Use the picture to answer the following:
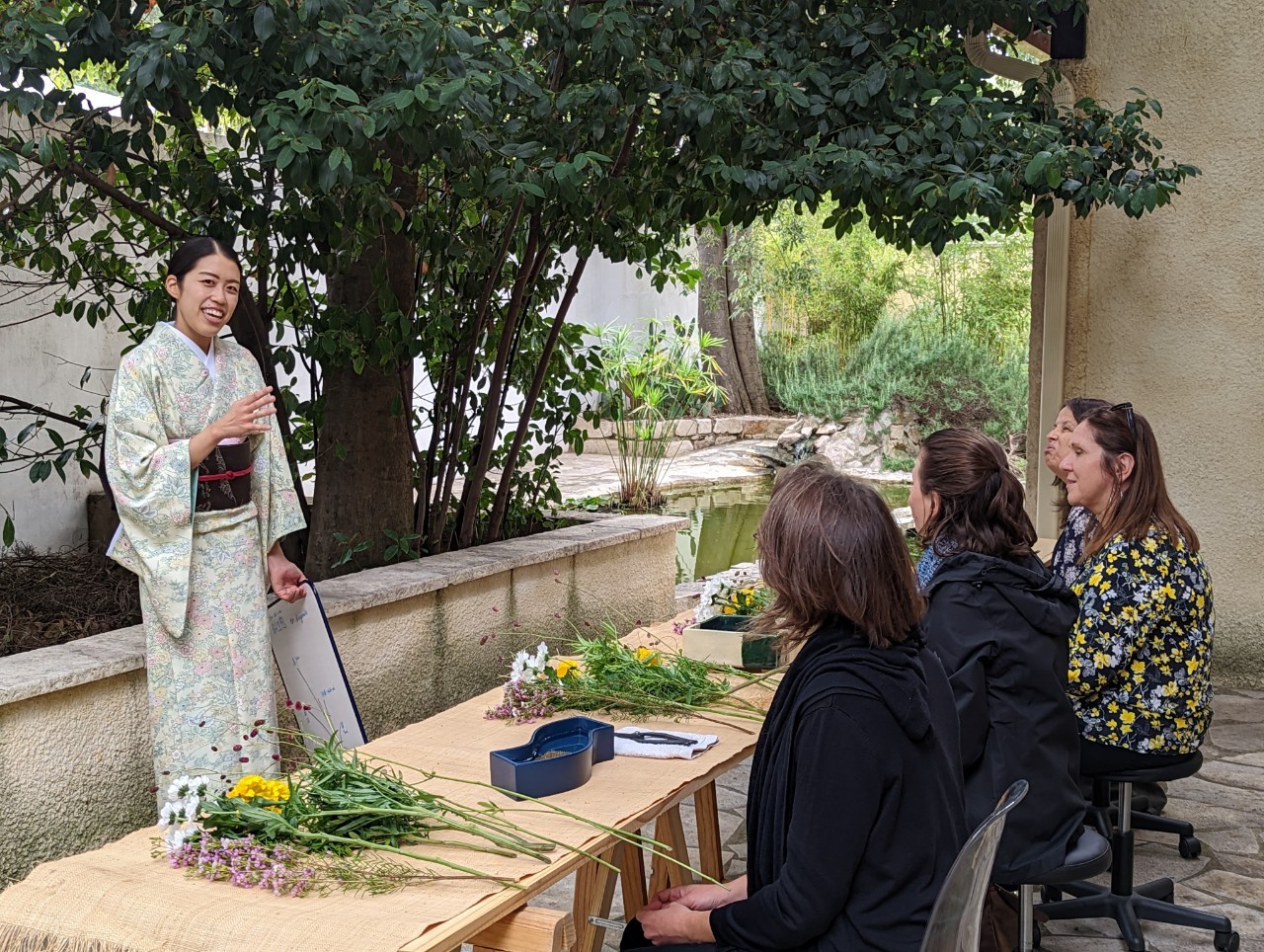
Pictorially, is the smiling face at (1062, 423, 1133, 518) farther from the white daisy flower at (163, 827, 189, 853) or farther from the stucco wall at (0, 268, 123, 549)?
the stucco wall at (0, 268, 123, 549)

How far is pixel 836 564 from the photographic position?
1964 mm

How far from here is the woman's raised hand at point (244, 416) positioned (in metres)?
3.42

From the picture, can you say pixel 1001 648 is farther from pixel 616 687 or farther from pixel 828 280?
pixel 828 280

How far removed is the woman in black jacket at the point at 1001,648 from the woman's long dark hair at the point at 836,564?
0.83 m

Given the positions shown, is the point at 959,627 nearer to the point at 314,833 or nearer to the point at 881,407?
the point at 314,833

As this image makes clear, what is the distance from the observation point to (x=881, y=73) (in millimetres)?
4430

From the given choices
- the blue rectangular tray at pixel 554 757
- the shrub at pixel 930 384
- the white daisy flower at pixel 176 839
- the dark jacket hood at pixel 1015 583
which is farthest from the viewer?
the shrub at pixel 930 384

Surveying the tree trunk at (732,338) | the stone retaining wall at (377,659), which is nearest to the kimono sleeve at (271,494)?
the stone retaining wall at (377,659)

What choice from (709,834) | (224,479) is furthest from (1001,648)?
(224,479)

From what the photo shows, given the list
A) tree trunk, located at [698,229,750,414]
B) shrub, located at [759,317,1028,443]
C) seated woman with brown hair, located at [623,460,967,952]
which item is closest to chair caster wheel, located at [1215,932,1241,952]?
seated woman with brown hair, located at [623,460,967,952]

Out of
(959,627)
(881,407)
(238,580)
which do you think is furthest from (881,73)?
(881,407)

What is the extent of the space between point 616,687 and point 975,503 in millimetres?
895

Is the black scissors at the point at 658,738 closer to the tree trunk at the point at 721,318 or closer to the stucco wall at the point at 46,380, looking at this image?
the stucco wall at the point at 46,380

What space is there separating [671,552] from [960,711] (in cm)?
368
